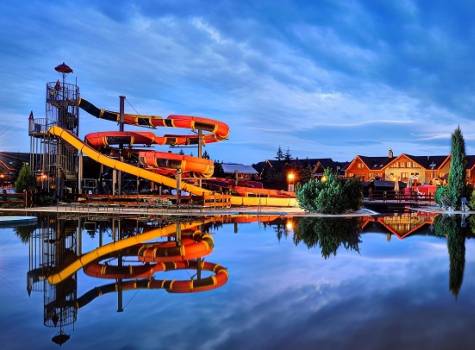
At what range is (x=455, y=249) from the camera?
1374cm

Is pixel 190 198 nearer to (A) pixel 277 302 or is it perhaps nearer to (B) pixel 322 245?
(B) pixel 322 245

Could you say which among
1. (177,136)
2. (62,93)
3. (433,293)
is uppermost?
(62,93)

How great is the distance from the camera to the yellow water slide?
3447 centimetres

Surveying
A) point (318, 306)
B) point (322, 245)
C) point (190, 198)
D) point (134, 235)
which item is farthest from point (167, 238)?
point (190, 198)

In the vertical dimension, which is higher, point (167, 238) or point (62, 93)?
point (62, 93)

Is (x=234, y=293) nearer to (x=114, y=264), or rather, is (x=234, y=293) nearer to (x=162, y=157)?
(x=114, y=264)

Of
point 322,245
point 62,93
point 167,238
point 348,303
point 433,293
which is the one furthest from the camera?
point 62,93

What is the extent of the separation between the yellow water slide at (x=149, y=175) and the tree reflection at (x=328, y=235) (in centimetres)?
1378

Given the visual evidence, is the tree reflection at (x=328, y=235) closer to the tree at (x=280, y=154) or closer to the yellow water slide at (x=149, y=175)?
the yellow water slide at (x=149, y=175)

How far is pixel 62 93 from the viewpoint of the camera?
40438 mm

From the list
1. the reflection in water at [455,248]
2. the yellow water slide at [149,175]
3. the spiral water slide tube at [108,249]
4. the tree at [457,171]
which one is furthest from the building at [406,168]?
the spiral water slide tube at [108,249]

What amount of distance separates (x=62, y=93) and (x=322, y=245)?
34062 millimetres

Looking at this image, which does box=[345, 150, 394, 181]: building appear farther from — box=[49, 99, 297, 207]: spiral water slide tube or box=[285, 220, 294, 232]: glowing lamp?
box=[285, 220, 294, 232]: glowing lamp

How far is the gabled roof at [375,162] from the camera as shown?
259 feet
